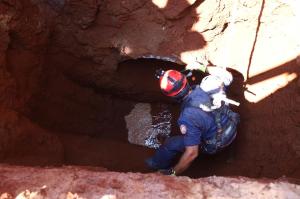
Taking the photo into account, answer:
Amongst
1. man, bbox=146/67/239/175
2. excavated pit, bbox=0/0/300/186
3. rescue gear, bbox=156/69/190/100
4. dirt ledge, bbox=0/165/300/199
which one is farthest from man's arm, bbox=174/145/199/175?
dirt ledge, bbox=0/165/300/199

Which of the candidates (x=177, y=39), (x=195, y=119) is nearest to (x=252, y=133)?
(x=195, y=119)

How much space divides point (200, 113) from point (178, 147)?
0.68 metres

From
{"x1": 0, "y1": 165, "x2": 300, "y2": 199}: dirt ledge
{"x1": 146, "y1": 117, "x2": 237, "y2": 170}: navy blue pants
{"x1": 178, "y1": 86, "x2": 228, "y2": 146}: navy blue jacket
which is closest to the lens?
{"x1": 0, "y1": 165, "x2": 300, "y2": 199}: dirt ledge

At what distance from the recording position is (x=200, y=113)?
3.98m

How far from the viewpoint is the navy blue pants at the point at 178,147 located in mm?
4306

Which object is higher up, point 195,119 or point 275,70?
point 275,70

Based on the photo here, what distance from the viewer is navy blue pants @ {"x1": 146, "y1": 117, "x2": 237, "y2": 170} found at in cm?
431

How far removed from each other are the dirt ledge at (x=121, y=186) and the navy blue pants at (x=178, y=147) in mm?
1399

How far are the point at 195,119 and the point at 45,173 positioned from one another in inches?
68.5

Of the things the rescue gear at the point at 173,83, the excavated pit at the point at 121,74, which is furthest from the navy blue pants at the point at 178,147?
the rescue gear at the point at 173,83

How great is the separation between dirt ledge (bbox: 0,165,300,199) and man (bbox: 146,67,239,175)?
108 cm

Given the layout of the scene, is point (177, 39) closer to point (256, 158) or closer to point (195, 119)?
point (195, 119)

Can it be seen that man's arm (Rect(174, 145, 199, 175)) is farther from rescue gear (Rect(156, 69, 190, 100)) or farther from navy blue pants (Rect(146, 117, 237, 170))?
rescue gear (Rect(156, 69, 190, 100))

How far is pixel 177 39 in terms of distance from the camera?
4.79 metres
